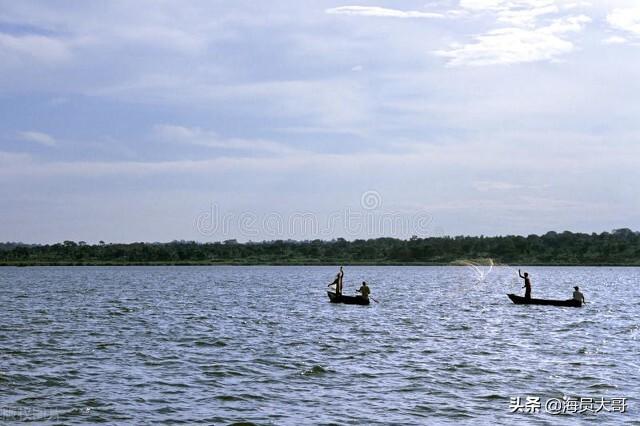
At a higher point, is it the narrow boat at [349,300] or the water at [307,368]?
the narrow boat at [349,300]

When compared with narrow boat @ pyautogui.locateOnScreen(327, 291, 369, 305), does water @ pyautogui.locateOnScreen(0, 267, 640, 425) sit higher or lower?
lower

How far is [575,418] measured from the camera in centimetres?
2180

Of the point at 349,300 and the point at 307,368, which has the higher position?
the point at 349,300

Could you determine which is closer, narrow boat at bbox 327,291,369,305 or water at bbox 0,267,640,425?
water at bbox 0,267,640,425

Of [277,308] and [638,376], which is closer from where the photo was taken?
[638,376]

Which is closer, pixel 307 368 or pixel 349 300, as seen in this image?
pixel 307 368

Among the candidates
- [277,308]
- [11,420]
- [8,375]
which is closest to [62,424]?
[11,420]

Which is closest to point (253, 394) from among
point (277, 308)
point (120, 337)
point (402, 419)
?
point (402, 419)

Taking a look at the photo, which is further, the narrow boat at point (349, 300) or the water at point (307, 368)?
the narrow boat at point (349, 300)

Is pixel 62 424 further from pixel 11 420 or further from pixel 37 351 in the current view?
pixel 37 351

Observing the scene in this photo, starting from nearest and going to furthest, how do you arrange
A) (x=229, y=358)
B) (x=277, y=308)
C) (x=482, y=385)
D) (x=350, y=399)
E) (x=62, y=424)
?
(x=62, y=424) < (x=350, y=399) < (x=482, y=385) < (x=229, y=358) < (x=277, y=308)

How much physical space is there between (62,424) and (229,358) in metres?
12.6

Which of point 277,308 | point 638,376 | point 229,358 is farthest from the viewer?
point 277,308

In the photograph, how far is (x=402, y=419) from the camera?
21.6m
